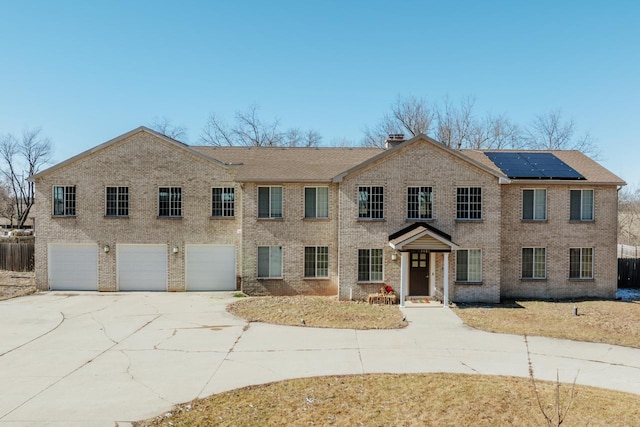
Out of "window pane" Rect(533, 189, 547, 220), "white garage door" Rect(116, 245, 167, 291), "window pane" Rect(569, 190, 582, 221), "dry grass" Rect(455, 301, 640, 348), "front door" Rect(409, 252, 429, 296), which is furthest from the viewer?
"white garage door" Rect(116, 245, 167, 291)

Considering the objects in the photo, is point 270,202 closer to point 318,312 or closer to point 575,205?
point 318,312

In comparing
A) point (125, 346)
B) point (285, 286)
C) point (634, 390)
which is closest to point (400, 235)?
point (285, 286)

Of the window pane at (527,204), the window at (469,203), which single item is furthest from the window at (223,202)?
the window pane at (527,204)

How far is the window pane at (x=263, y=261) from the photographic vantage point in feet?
61.7

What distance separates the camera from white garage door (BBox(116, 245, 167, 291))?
65.0 feet

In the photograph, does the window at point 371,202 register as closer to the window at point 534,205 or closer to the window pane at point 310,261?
the window pane at point 310,261

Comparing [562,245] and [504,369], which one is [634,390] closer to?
[504,369]

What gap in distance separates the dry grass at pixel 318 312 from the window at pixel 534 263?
7.04 metres

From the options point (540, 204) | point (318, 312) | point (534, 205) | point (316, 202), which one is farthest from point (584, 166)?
point (318, 312)

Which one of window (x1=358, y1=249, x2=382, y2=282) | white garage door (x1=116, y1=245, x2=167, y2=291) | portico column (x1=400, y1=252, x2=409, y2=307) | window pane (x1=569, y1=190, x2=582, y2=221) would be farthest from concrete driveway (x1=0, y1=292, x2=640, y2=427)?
window pane (x1=569, y1=190, x2=582, y2=221)

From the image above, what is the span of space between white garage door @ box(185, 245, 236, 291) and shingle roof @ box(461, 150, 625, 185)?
1337 centimetres

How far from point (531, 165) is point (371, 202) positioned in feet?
28.3

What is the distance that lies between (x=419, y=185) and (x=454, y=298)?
5.21 meters

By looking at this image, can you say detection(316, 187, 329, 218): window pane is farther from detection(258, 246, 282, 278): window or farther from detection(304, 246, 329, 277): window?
detection(258, 246, 282, 278): window
